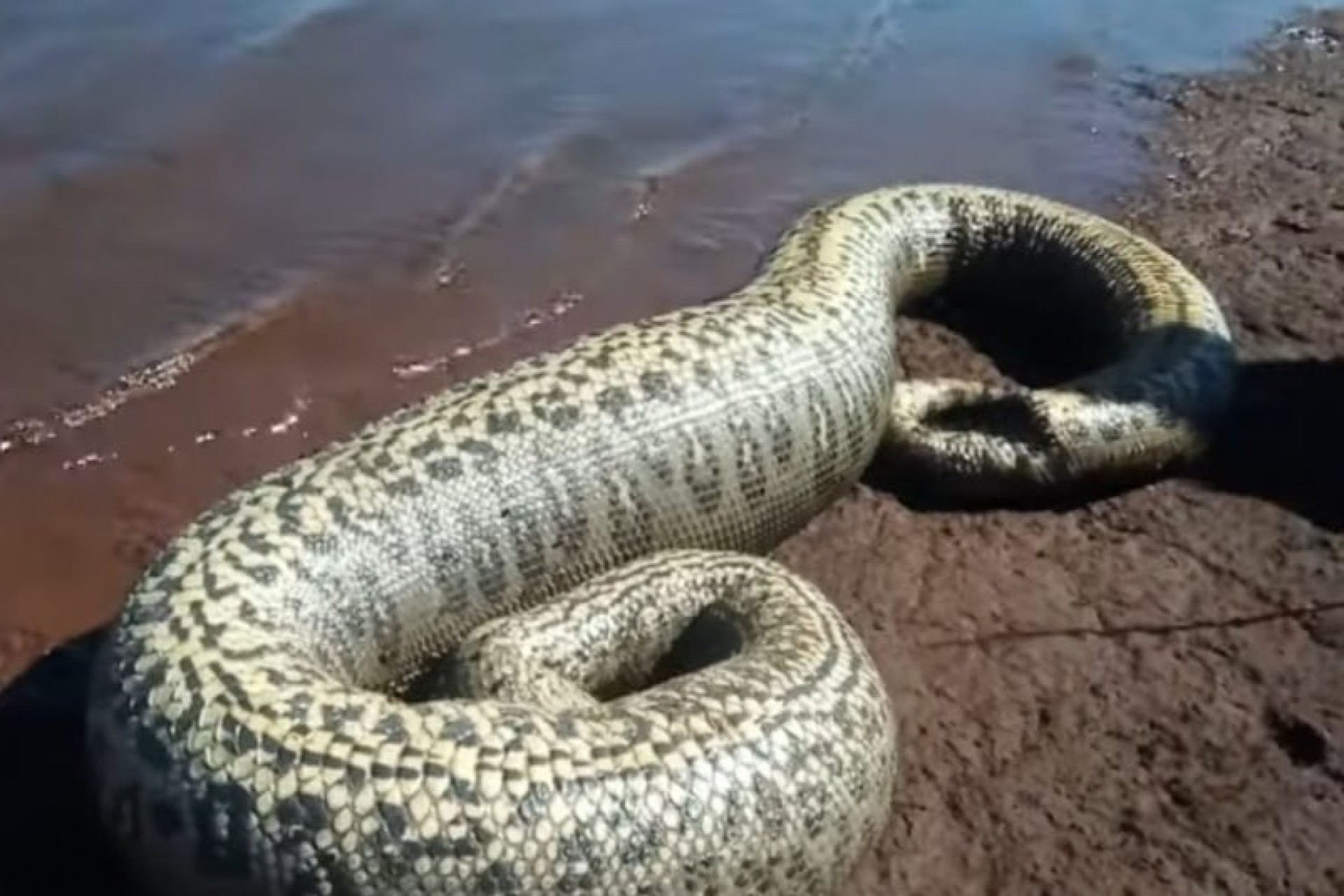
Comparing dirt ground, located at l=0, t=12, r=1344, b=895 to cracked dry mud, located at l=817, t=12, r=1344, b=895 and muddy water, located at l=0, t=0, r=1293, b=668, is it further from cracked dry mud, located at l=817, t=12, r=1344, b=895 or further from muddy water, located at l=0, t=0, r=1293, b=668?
muddy water, located at l=0, t=0, r=1293, b=668

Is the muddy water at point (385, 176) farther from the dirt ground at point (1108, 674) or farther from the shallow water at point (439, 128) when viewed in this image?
the dirt ground at point (1108, 674)

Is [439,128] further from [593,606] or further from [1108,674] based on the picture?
[1108,674]

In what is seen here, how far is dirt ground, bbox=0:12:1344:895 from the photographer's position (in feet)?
20.4

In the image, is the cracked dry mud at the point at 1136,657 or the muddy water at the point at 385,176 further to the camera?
the muddy water at the point at 385,176

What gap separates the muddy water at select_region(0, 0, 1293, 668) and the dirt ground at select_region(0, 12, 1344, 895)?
127 cm

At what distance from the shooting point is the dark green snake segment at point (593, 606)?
5297 millimetres

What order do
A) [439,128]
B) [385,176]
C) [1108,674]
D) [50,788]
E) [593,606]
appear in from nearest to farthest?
[50,788], [593,606], [1108,674], [385,176], [439,128]

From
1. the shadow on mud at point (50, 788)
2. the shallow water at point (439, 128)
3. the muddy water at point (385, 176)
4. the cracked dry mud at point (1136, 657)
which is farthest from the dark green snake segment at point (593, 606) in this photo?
the shallow water at point (439, 128)

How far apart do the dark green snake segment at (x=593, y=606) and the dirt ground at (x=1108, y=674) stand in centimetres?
27

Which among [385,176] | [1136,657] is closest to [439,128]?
[385,176]

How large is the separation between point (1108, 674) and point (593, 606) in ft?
6.08

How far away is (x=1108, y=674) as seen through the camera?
713cm

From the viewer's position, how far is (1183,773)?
661 cm

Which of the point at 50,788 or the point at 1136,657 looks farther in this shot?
the point at 1136,657
